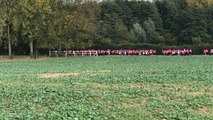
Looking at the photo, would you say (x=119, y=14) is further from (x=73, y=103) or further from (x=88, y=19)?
(x=73, y=103)

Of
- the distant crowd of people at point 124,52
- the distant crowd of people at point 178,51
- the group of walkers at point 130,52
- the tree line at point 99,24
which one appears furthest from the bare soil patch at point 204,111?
the group of walkers at point 130,52

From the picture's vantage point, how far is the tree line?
7238cm

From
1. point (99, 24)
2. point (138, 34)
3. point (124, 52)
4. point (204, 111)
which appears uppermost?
point (99, 24)

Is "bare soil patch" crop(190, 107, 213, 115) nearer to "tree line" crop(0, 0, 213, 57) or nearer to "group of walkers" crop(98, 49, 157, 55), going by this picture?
"tree line" crop(0, 0, 213, 57)

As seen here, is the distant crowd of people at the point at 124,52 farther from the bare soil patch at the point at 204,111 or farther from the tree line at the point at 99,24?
the bare soil patch at the point at 204,111

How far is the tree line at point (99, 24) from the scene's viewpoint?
7238 cm

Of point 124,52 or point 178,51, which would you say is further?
point 124,52

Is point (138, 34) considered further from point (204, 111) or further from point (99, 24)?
point (204, 111)

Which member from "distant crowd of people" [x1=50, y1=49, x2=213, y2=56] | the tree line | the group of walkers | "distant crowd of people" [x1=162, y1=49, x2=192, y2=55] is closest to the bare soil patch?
the tree line

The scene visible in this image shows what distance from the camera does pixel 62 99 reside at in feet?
53.8

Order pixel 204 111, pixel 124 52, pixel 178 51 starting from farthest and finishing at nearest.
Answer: pixel 124 52 < pixel 178 51 < pixel 204 111

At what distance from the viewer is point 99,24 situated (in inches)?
4040

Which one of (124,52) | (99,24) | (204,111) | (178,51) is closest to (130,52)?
(124,52)

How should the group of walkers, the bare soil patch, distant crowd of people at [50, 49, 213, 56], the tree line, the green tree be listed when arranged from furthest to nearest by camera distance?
the green tree
the group of walkers
distant crowd of people at [50, 49, 213, 56]
the tree line
the bare soil patch
